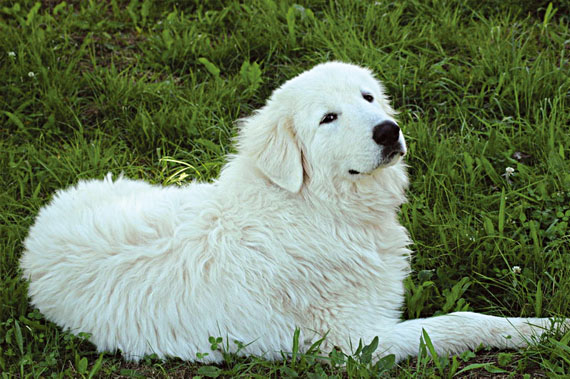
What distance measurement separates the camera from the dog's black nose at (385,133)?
117 inches

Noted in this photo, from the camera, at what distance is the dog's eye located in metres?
3.09

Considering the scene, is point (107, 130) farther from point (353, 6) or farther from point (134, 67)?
point (353, 6)

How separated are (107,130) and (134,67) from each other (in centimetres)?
88

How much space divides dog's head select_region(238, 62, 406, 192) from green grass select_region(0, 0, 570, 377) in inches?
32.0

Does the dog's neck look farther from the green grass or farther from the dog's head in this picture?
the green grass

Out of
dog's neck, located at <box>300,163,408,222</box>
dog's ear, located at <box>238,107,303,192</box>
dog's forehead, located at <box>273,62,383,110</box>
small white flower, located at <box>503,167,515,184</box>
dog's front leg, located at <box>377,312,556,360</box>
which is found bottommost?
dog's front leg, located at <box>377,312,556,360</box>

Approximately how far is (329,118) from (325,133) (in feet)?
0.25

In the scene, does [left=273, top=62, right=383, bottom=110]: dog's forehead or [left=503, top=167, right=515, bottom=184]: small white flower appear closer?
[left=273, top=62, right=383, bottom=110]: dog's forehead

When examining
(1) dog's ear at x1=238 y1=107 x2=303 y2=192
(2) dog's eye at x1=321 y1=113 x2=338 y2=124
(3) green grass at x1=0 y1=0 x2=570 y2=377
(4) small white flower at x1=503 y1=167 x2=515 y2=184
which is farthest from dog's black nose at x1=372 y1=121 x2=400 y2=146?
(4) small white flower at x1=503 y1=167 x2=515 y2=184

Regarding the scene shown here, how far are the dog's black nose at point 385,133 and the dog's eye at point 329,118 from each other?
0.22 metres

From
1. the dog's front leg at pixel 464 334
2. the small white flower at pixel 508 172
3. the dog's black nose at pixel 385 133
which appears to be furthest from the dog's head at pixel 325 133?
the small white flower at pixel 508 172

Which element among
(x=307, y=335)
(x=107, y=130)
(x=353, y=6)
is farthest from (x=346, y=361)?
(x=353, y=6)

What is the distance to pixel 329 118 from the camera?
3.11 meters

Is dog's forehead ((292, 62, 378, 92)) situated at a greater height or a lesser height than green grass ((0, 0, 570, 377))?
greater
